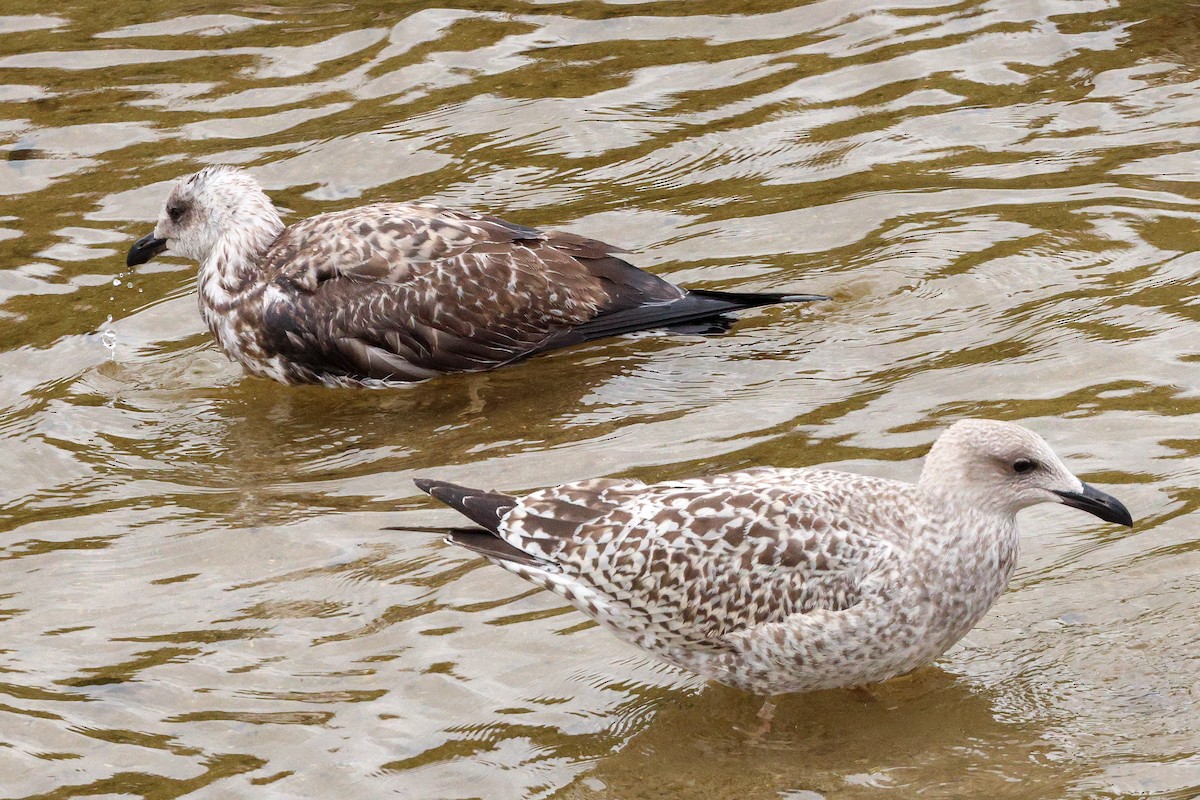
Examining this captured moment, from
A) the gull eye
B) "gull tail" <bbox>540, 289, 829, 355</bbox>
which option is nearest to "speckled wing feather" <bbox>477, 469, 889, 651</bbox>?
the gull eye

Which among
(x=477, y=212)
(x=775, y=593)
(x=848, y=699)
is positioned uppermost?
(x=477, y=212)

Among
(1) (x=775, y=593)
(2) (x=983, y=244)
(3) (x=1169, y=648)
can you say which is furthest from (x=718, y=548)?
(2) (x=983, y=244)

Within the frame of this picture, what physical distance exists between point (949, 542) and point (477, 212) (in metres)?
4.29

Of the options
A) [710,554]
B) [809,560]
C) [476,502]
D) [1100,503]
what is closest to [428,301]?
[476,502]

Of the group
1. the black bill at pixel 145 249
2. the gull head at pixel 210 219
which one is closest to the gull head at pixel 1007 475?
the gull head at pixel 210 219

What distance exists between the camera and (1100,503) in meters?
5.44

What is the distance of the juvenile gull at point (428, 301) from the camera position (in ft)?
26.6

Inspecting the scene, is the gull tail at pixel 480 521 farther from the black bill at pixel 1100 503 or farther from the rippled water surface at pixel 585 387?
the black bill at pixel 1100 503

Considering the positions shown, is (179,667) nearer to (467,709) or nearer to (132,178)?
(467,709)

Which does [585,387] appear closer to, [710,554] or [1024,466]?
[710,554]

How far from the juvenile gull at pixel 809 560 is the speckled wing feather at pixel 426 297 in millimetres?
2372

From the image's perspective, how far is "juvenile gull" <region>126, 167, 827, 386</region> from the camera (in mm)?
8102

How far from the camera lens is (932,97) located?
392 inches

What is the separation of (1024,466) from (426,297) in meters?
3.51
